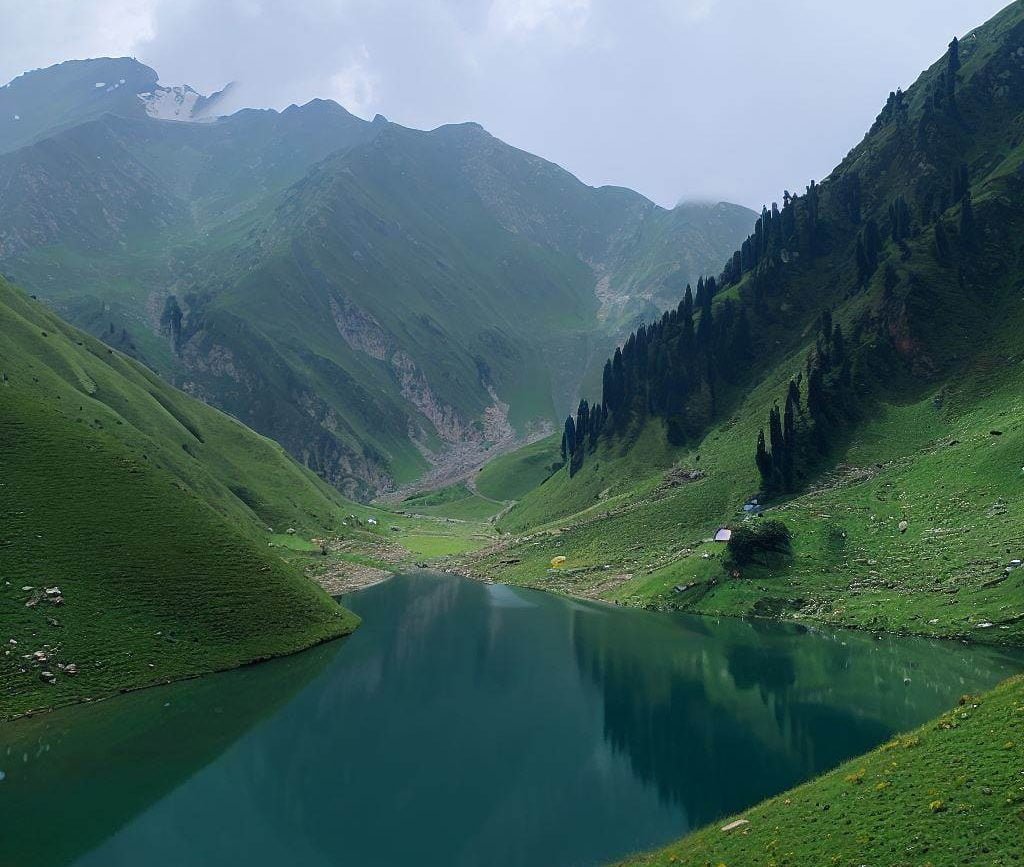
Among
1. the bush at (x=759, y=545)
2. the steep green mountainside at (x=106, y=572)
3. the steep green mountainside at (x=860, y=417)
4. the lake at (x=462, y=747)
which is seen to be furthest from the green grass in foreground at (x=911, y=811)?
the bush at (x=759, y=545)

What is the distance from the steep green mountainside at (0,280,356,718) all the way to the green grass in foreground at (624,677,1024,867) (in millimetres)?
51270

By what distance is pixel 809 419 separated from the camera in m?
132

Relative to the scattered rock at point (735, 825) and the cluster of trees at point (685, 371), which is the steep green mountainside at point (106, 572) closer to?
the scattered rock at point (735, 825)

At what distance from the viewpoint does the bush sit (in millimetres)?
98125

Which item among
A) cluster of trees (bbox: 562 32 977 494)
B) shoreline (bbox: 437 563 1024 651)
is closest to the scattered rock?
shoreline (bbox: 437 563 1024 651)

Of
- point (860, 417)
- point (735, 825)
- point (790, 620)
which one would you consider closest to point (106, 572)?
point (735, 825)

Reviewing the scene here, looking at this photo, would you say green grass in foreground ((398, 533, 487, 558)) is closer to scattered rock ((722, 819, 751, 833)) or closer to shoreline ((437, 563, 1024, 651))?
shoreline ((437, 563, 1024, 651))

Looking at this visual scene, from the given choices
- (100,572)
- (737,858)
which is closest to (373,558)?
(100,572)

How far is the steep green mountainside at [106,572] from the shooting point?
64.9 meters

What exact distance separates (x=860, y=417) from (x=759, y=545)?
4717 centimetres

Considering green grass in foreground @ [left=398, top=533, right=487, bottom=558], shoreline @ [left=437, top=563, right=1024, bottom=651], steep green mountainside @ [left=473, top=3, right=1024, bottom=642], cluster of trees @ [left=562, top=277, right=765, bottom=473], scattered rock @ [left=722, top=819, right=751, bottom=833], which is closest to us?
scattered rock @ [left=722, top=819, right=751, bottom=833]

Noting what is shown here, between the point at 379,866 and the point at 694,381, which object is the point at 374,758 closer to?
the point at 379,866

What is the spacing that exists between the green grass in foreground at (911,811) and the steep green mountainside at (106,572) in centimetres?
5127

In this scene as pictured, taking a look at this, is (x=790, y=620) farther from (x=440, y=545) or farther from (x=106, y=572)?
(x=440, y=545)
